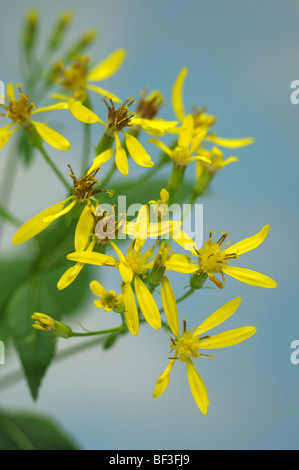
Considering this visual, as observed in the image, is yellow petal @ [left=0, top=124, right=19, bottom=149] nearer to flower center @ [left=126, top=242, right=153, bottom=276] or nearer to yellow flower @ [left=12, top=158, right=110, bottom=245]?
yellow flower @ [left=12, top=158, right=110, bottom=245]

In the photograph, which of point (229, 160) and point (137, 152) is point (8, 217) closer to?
point (137, 152)

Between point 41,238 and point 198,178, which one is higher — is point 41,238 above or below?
below

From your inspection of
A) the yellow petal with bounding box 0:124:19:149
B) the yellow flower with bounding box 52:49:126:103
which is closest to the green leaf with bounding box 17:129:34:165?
the yellow flower with bounding box 52:49:126:103

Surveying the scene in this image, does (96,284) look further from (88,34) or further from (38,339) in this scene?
(88,34)

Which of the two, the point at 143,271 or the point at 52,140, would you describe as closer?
the point at 143,271

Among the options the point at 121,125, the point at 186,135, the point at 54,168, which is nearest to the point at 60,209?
the point at 54,168

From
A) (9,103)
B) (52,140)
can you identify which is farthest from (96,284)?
(9,103)
